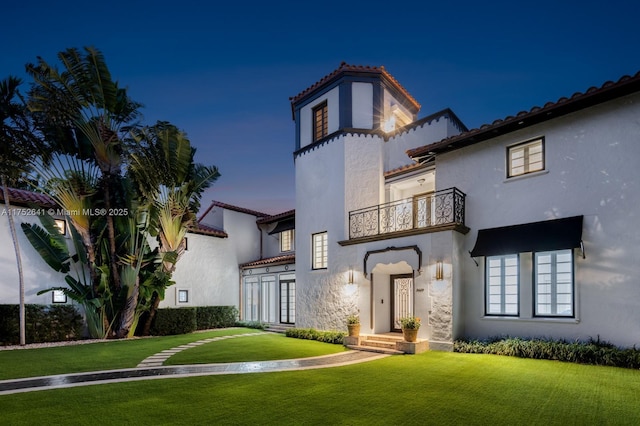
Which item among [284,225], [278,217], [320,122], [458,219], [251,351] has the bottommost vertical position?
[251,351]

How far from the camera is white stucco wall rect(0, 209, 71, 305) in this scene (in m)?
14.6

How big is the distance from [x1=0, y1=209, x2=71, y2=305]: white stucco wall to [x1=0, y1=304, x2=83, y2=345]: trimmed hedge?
806 mm

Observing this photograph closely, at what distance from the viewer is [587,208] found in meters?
10.3

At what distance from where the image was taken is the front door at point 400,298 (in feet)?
48.2

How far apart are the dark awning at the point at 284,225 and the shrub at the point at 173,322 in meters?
6.83

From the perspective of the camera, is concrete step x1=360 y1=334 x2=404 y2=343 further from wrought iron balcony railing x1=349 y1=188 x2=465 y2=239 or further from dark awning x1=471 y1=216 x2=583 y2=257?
dark awning x1=471 y1=216 x2=583 y2=257

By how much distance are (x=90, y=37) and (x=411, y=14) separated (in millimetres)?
15167

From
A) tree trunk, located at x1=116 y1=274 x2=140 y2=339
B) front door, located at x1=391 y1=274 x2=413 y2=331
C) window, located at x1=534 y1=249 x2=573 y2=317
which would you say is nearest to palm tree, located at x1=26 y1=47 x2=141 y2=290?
tree trunk, located at x1=116 y1=274 x2=140 y2=339

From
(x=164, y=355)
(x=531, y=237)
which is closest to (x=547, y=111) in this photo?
(x=531, y=237)

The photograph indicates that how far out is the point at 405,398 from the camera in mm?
6594

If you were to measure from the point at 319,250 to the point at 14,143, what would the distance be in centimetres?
1264

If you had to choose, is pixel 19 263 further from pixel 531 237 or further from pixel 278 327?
pixel 531 237

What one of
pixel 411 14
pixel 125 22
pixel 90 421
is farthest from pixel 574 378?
pixel 125 22

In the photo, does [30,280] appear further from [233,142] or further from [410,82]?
[233,142]
